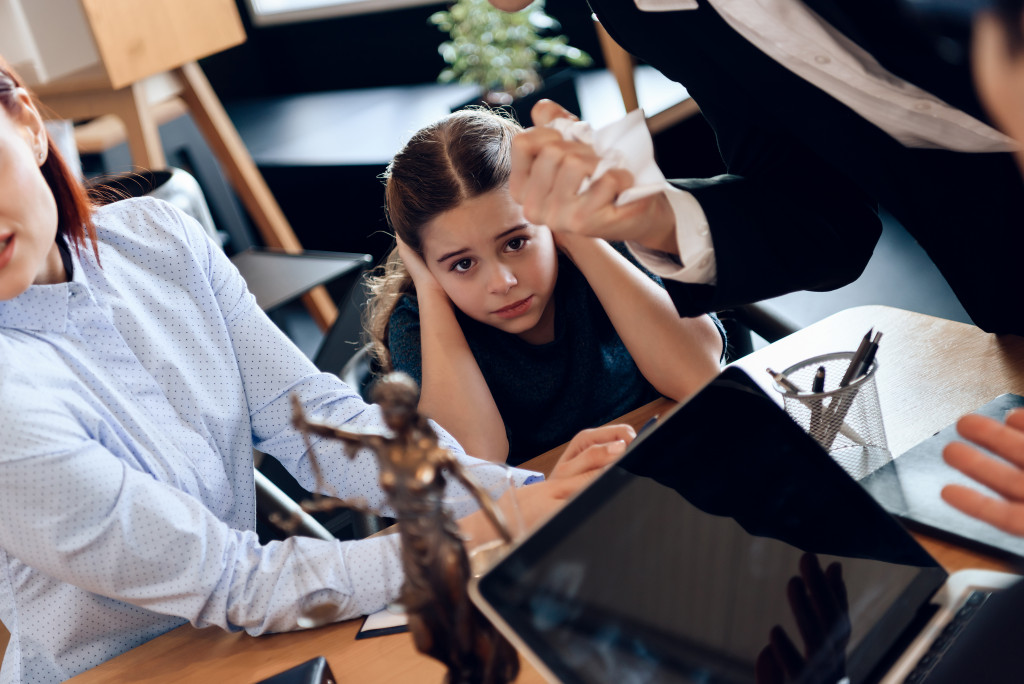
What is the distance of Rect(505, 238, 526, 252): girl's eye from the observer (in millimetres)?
1365

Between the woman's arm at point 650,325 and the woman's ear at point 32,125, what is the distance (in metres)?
0.74

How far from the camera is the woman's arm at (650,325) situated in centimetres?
130

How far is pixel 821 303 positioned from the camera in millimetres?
2580

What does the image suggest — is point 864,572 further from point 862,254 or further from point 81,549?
point 81,549

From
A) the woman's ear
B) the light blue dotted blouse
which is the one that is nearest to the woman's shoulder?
the light blue dotted blouse

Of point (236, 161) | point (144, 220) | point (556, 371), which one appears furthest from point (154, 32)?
point (556, 371)

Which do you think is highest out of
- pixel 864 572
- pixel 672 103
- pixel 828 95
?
pixel 828 95

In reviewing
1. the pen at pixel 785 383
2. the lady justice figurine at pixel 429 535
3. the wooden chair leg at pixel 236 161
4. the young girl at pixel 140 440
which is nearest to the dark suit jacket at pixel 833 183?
the pen at pixel 785 383

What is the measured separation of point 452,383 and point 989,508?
822 millimetres

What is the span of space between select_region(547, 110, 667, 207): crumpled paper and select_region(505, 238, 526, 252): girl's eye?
22.0 inches

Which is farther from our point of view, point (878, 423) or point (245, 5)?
point (245, 5)

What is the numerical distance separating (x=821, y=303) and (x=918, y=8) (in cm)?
179

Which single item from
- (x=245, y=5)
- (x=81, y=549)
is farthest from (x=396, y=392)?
(x=245, y=5)

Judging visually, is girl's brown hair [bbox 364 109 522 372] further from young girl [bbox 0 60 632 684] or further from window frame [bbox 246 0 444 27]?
window frame [bbox 246 0 444 27]
